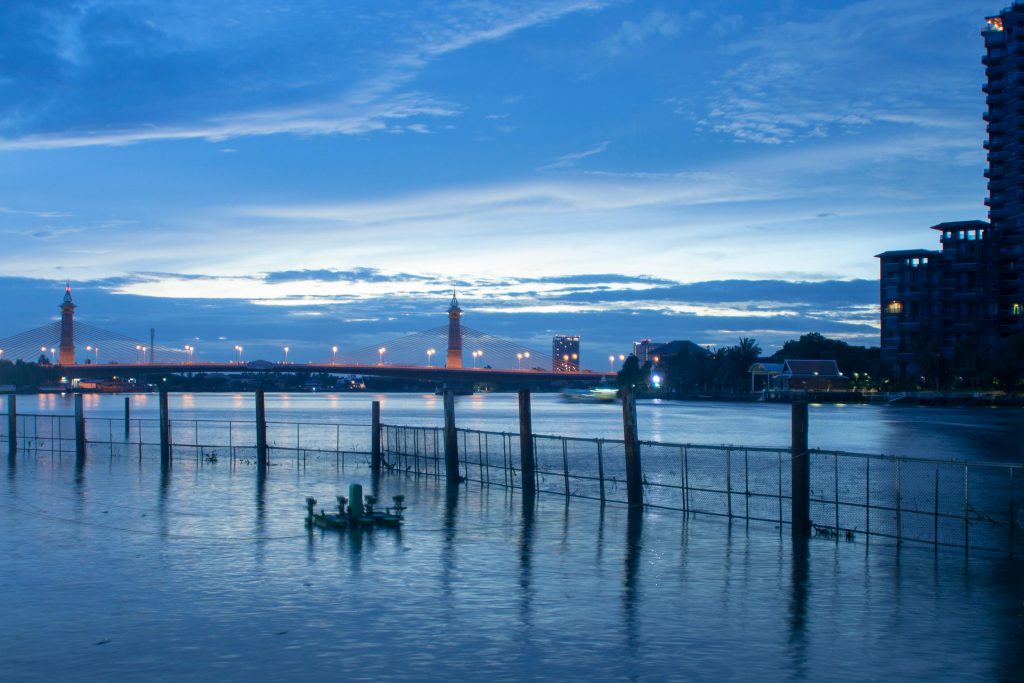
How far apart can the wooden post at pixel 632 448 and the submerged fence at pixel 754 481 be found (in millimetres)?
298

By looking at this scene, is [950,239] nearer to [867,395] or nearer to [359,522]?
[867,395]

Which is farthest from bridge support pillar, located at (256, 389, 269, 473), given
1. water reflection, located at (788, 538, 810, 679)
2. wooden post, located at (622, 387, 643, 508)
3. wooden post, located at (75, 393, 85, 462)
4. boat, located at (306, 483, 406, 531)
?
water reflection, located at (788, 538, 810, 679)

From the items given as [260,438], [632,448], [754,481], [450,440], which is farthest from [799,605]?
[260,438]

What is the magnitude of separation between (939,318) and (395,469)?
152118mm

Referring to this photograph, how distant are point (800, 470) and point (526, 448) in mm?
10125

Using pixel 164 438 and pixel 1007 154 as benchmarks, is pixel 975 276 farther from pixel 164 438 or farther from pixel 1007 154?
pixel 164 438

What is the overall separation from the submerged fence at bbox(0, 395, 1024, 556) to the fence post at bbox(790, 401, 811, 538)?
347 mm

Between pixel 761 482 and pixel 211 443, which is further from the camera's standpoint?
pixel 211 443

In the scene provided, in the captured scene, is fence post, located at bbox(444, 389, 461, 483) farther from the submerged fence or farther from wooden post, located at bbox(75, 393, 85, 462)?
wooden post, located at bbox(75, 393, 85, 462)

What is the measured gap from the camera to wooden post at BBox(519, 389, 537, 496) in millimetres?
30641

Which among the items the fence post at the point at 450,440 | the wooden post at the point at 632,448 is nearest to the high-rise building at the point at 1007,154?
the fence post at the point at 450,440

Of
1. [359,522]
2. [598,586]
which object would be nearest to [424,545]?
[359,522]

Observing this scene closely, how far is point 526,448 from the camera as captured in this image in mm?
31109

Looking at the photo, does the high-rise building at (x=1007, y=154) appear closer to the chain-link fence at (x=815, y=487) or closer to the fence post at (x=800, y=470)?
the chain-link fence at (x=815, y=487)
